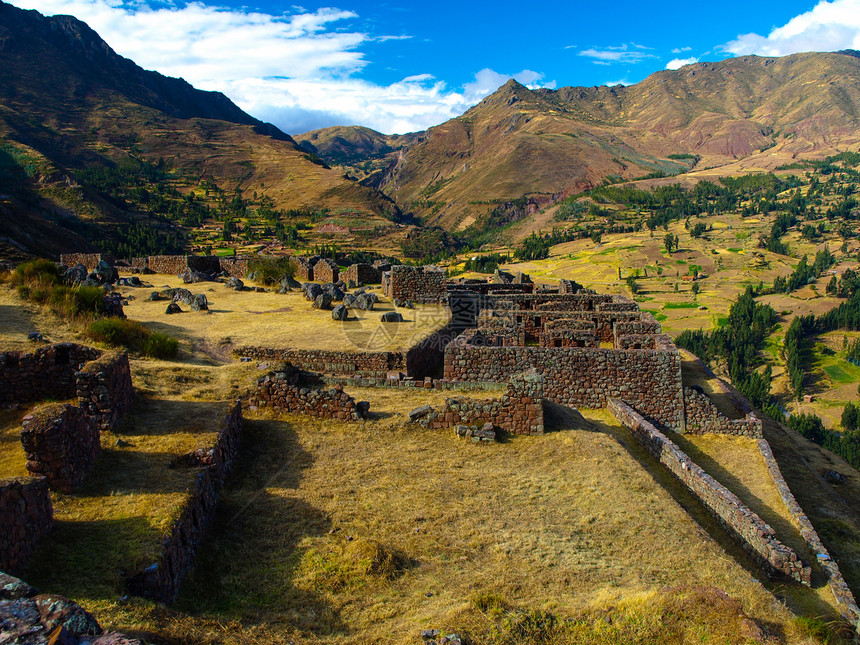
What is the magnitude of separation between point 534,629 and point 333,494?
155 inches

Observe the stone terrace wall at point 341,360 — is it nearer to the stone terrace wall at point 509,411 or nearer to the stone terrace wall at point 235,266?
the stone terrace wall at point 509,411

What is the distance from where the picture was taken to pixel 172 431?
9.59 meters

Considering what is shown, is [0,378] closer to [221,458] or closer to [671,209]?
[221,458]

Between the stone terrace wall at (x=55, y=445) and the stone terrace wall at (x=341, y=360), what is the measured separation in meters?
9.66

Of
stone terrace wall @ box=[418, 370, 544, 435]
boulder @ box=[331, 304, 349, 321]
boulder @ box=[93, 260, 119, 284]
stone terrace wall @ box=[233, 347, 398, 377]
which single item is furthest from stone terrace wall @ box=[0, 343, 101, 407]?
boulder @ box=[93, 260, 119, 284]

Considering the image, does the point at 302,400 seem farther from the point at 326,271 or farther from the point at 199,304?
the point at 326,271

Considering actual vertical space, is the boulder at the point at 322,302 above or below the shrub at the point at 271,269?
below

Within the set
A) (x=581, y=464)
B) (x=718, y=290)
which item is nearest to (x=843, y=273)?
(x=718, y=290)

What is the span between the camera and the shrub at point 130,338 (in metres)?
14.9

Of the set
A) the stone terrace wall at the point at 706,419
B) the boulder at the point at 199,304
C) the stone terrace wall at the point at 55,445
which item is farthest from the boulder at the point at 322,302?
the stone terrace wall at the point at 55,445

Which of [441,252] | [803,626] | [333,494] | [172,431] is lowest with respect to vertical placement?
[803,626]

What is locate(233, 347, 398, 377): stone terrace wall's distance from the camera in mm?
17047

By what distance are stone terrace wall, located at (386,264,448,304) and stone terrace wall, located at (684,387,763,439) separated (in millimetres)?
15200

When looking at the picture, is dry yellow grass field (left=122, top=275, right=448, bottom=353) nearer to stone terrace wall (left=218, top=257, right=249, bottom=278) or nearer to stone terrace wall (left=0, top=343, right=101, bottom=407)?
stone terrace wall (left=0, top=343, right=101, bottom=407)
